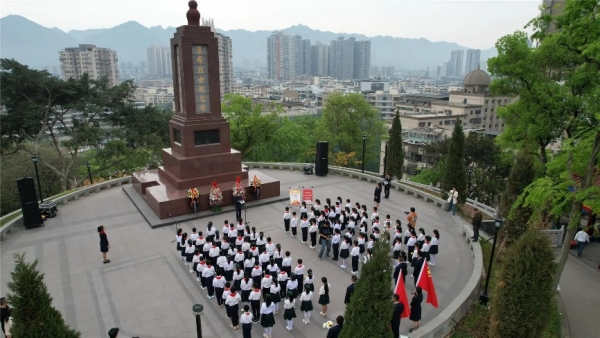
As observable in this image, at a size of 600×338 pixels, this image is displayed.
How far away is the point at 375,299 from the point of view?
6988mm

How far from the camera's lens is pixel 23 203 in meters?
16.4

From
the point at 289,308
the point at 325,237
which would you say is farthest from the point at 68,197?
the point at 289,308

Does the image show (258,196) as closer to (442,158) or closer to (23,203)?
(23,203)

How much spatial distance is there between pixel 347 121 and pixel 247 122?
9.51 metres

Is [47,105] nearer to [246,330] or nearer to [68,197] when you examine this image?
[68,197]

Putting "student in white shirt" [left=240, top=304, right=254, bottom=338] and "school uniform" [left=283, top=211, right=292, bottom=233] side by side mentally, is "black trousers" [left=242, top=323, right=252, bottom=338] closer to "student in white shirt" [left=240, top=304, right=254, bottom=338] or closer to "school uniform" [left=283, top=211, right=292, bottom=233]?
"student in white shirt" [left=240, top=304, right=254, bottom=338]

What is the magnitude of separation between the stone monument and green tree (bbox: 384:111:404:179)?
834cm

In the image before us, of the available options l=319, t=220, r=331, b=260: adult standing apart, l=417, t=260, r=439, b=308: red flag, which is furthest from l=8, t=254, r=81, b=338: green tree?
l=319, t=220, r=331, b=260: adult standing apart

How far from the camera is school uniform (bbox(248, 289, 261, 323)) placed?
9.70 metres

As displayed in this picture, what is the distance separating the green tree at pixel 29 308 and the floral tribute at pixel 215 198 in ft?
37.3

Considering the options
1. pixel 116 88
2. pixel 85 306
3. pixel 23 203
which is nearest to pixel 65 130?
pixel 116 88

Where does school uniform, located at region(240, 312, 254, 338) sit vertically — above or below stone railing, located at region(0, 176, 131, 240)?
above

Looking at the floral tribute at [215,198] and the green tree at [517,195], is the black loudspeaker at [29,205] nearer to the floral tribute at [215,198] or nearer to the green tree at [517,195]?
the floral tribute at [215,198]

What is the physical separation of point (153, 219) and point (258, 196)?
5.27 meters
